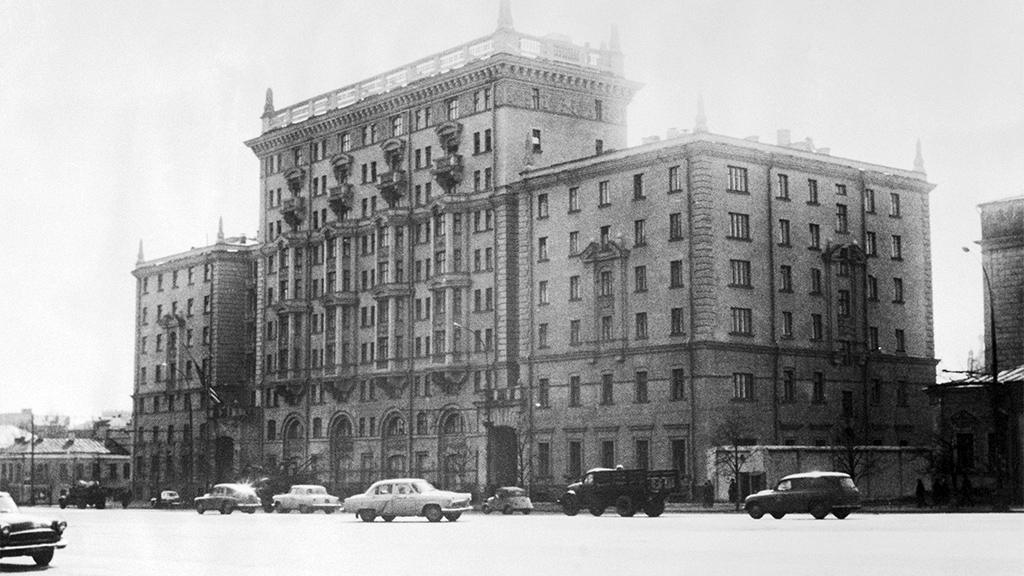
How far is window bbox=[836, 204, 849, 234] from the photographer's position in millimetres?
88500

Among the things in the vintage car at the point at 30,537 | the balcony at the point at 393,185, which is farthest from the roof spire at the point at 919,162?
the vintage car at the point at 30,537

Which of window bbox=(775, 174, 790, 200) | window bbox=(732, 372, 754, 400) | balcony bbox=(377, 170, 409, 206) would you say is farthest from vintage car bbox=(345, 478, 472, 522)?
balcony bbox=(377, 170, 409, 206)

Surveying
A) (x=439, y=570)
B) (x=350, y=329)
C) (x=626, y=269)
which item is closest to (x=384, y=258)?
(x=350, y=329)

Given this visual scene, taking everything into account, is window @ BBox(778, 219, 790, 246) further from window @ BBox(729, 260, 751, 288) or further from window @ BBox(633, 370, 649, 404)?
window @ BBox(633, 370, 649, 404)

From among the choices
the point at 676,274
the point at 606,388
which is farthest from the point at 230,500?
the point at 676,274

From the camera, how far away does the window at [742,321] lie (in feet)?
270

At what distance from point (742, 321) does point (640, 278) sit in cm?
654

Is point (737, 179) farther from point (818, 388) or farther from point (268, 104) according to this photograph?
point (268, 104)

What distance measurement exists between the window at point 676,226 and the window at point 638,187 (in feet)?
8.75

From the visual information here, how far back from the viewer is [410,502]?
181 feet

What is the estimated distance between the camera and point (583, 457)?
3403 inches

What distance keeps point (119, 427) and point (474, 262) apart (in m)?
97.1

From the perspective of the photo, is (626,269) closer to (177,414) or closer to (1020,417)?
(1020,417)

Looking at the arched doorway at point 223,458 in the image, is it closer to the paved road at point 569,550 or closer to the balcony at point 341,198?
the balcony at point 341,198
